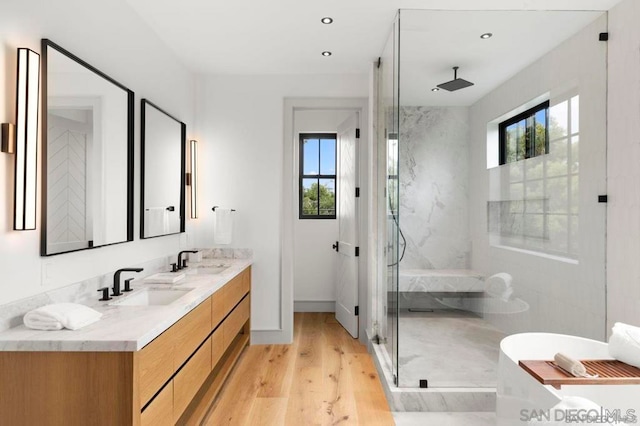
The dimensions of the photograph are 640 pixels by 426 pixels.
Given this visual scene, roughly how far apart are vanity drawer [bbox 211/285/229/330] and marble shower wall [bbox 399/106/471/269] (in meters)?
1.34

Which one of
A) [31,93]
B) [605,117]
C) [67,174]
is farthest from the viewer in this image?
[605,117]

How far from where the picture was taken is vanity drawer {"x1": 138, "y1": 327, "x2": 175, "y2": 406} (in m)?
1.47

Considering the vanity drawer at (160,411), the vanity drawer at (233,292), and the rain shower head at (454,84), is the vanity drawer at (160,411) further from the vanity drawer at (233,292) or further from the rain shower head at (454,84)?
the rain shower head at (454,84)

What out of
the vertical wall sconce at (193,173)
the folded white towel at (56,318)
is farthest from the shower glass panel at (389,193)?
the folded white towel at (56,318)

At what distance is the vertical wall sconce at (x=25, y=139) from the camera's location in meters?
1.55

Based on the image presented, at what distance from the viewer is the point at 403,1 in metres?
2.47

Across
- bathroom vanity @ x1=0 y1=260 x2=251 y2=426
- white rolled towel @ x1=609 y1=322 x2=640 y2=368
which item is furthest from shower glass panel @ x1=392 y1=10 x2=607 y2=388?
bathroom vanity @ x1=0 y1=260 x2=251 y2=426

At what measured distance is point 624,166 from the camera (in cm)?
234

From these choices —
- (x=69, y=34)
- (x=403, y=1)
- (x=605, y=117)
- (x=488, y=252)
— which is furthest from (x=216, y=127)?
(x=605, y=117)

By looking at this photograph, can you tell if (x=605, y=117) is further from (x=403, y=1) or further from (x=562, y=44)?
(x=403, y=1)

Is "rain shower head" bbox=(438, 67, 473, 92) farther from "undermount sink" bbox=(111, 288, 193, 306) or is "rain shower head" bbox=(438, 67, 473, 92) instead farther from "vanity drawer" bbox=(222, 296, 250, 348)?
"vanity drawer" bbox=(222, 296, 250, 348)

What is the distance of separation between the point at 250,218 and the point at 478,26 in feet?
8.21

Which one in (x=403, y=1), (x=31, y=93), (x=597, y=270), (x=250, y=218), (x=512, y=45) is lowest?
(x=597, y=270)

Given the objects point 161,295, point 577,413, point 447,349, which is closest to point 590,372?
point 577,413
